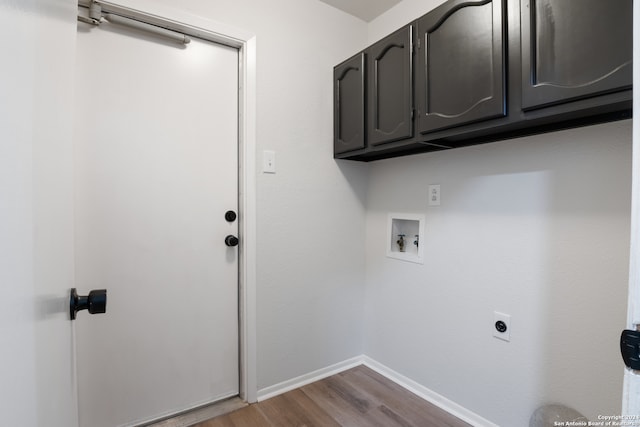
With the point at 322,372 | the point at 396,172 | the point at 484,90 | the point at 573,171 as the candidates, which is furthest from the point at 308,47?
the point at 322,372

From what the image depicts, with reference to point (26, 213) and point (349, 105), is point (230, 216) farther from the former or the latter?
point (26, 213)

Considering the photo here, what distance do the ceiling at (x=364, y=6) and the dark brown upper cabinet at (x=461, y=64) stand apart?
2.14 ft

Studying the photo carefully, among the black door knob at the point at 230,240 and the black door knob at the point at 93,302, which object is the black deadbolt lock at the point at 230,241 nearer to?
the black door knob at the point at 230,240

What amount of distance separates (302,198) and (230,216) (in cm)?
45

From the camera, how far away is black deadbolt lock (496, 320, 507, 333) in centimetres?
143

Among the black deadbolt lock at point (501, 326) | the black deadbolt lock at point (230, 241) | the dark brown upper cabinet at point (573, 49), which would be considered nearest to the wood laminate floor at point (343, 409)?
the black deadbolt lock at point (501, 326)

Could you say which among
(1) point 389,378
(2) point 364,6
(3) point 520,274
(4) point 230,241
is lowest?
(1) point 389,378

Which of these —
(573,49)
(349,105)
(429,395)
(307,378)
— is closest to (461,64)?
(573,49)

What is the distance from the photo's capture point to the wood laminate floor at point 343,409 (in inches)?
61.1

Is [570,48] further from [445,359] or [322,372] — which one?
[322,372]

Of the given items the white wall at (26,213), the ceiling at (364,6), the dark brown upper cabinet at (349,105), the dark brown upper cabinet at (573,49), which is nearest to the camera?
the white wall at (26,213)

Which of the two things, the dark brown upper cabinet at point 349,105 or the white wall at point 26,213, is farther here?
the dark brown upper cabinet at point 349,105

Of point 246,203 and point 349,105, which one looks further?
point 349,105

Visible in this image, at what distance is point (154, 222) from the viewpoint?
150 cm
